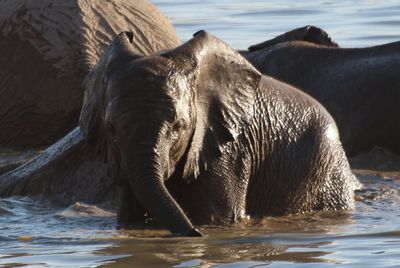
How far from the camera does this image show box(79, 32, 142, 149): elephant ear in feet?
26.3

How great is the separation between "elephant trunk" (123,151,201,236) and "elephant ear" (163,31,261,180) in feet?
1.61

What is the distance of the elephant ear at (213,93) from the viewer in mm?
8109

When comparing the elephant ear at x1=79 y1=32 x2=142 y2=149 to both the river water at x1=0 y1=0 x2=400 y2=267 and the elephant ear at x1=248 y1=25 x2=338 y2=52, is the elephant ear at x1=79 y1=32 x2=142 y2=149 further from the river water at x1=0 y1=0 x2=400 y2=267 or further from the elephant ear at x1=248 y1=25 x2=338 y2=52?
the elephant ear at x1=248 y1=25 x2=338 y2=52

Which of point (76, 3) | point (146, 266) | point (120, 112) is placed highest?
point (76, 3)

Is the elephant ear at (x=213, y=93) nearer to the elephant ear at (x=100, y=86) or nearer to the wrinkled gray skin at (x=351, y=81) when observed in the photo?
the elephant ear at (x=100, y=86)

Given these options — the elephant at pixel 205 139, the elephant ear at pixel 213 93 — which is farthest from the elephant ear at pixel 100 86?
the elephant ear at pixel 213 93

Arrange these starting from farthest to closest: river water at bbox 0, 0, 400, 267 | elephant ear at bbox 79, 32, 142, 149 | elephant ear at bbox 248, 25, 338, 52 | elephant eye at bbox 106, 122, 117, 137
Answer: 1. elephant ear at bbox 248, 25, 338, 52
2. elephant ear at bbox 79, 32, 142, 149
3. elephant eye at bbox 106, 122, 117, 137
4. river water at bbox 0, 0, 400, 267

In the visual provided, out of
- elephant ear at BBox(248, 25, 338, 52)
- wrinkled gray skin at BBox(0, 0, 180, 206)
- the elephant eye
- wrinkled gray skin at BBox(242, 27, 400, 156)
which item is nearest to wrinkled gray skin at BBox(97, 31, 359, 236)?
the elephant eye

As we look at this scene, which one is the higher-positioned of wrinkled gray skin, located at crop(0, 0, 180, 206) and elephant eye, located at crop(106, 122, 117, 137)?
wrinkled gray skin, located at crop(0, 0, 180, 206)

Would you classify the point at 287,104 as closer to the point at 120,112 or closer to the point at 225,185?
the point at 225,185

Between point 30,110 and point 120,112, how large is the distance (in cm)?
458

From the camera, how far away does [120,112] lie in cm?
770

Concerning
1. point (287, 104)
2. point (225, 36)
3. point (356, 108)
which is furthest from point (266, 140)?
point (225, 36)

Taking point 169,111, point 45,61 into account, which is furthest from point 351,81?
point 169,111
